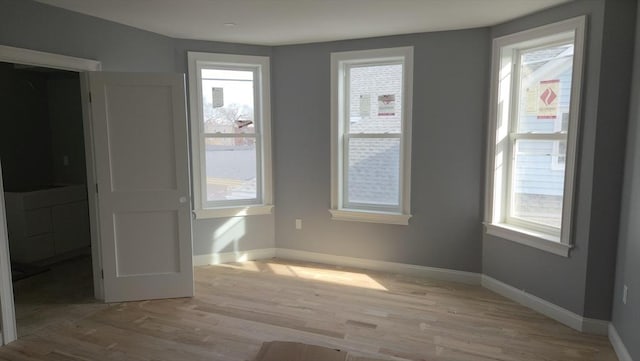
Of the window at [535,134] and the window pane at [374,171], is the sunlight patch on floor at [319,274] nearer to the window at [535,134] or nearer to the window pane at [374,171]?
the window pane at [374,171]

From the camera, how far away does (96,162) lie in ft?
10.9

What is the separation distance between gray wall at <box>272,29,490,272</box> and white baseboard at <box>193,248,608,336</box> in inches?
2.8

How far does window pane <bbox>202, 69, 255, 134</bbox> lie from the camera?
4.36m

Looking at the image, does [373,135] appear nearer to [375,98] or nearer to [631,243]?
[375,98]

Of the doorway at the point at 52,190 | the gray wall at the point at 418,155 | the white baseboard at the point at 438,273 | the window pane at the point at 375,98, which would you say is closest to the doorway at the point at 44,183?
the doorway at the point at 52,190

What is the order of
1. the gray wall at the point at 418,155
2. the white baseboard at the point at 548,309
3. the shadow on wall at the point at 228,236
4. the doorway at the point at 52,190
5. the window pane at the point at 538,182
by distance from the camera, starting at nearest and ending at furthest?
the white baseboard at the point at 548,309, the window pane at the point at 538,182, the doorway at the point at 52,190, the gray wall at the point at 418,155, the shadow on wall at the point at 228,236

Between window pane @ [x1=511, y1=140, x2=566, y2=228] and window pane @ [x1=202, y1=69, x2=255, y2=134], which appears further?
window pane @ [x1=202, y1=69, x2=255, y2=134]

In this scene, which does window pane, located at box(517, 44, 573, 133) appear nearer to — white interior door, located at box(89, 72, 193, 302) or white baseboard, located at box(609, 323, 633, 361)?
white baseboard, located at box(609, 323, 633, 361)

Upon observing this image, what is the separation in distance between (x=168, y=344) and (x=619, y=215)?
131 inches

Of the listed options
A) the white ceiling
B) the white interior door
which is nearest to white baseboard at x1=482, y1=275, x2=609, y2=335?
the white ceiling

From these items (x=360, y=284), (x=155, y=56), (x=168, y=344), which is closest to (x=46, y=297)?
(x=168, y=344)

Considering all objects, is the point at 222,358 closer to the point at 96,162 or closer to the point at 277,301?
the point at 277,301

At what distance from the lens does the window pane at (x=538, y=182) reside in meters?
3.26

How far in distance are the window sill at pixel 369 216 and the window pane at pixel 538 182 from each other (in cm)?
105
